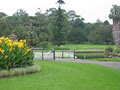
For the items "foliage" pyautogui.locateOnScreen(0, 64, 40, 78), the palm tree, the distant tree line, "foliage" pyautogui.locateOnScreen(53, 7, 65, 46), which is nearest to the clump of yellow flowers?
"foliage" pyautogui.locateOnScreen(0, 64, 40, 78)

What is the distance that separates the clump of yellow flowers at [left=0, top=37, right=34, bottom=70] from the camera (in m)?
10.7

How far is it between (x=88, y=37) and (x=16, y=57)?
188 feet

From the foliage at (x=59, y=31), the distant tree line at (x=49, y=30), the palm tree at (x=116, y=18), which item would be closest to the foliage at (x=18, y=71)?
the distant tree line at (x=49, y=30)

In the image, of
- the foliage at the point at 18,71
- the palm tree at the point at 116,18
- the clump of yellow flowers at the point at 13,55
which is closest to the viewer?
the foliage at the point at 18,71

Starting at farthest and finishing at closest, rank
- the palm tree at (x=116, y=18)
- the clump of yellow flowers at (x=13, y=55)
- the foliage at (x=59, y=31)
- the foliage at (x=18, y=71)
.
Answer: the foliage at (x=59, y=31) → the palm tree at (x=116, y=18) → the clump of yellow flowers at (x=13, y=55) → the foliage at (x=18, y=71)

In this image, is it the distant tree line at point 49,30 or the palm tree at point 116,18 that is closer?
the palm tree at point 116,18

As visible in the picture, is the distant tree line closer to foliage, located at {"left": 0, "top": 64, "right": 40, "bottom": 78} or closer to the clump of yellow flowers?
the clump of yellow flowers

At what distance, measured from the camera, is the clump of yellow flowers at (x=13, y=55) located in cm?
1066

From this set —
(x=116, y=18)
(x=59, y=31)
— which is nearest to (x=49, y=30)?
(x=59, y=31)

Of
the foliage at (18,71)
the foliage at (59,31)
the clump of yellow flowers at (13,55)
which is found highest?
the foliage at (59,31)

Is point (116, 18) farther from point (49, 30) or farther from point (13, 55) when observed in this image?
point (13, 55)

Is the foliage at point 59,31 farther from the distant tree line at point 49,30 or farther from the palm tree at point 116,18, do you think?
the palm tree at point 116,18


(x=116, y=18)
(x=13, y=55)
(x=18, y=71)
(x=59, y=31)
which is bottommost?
(x=18, y=71)

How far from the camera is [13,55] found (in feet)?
36.1
